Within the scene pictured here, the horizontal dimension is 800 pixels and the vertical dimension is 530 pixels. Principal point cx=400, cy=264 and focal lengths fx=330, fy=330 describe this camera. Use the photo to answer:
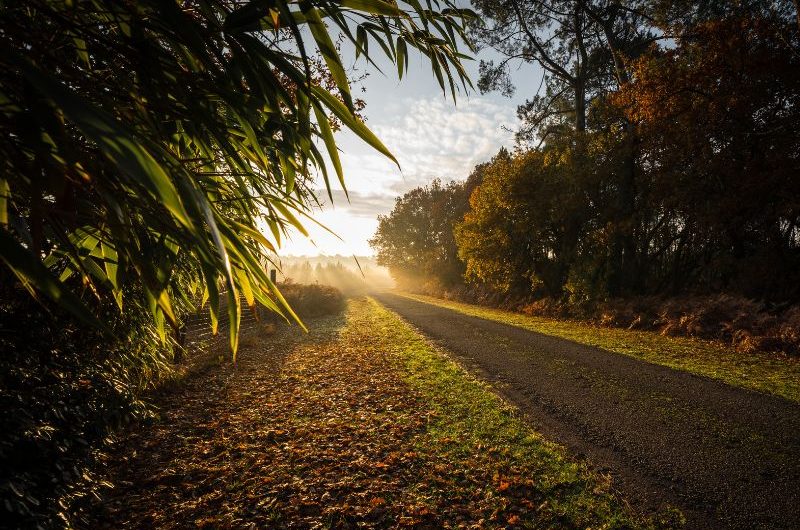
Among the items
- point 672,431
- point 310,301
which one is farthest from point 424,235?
point 672,431

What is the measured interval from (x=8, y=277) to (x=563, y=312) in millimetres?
15426

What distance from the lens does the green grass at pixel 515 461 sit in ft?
8.64

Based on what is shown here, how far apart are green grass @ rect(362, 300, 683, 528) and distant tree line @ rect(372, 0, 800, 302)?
9.16m

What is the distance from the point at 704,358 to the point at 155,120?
9.40 metres

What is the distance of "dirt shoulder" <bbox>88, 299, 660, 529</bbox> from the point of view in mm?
2768

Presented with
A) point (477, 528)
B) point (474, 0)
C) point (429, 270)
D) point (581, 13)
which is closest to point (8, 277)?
point (477, 528)

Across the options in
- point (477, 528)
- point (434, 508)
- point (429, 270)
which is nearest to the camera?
point (477, 528)

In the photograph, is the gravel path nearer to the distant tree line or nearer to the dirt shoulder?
the dirt shoulder

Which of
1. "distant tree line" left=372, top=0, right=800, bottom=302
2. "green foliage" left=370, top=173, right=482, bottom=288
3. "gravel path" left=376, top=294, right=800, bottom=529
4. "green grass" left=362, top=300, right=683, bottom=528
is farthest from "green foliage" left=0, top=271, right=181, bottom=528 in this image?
"green foliage" left=370, top=173, right=482, bottom=288

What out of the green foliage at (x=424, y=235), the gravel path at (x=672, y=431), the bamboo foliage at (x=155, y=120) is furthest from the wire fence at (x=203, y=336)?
the green foliage at (x=424, y=235)

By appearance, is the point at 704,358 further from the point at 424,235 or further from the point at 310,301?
the point at 424,235

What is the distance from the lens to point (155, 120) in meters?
1.50

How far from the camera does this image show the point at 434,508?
2844mm

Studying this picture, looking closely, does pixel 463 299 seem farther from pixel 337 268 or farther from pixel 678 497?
pixel 337 268
